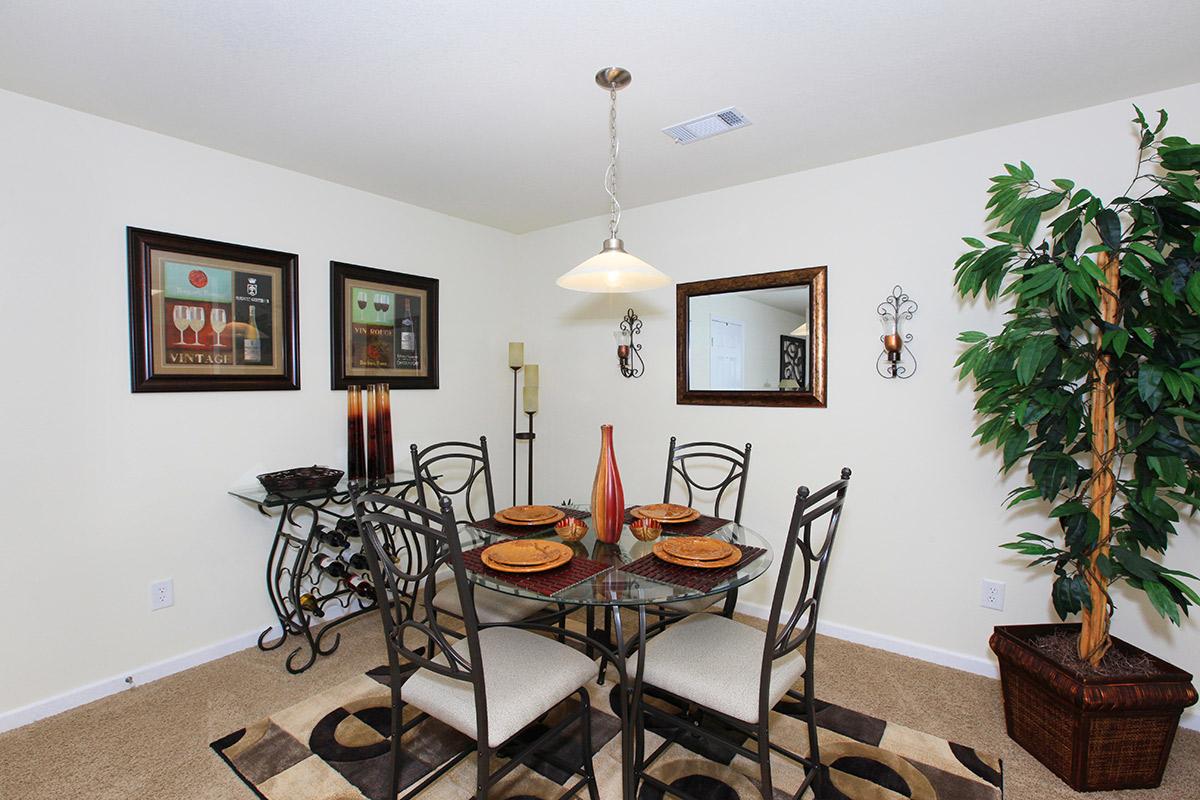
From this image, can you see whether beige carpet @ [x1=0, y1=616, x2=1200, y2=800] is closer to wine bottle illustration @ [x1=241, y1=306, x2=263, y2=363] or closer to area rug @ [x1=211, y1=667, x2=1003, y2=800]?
area rug @ [x1=211, y1=667, x2=1003, y2=800]

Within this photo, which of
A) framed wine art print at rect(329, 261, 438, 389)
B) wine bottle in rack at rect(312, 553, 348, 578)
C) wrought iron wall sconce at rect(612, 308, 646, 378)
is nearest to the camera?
wine bottle in rack at rect(312, 553, 348, 578)

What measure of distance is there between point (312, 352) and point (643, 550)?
84.9 inches

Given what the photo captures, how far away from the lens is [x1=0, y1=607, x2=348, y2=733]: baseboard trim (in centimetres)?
227

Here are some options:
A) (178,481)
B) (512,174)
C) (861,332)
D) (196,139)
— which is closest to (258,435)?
(178,481)

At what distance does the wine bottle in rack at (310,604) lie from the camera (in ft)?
9.39

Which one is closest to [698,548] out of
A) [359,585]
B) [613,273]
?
[613,273]

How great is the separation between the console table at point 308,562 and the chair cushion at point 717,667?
1573 mm

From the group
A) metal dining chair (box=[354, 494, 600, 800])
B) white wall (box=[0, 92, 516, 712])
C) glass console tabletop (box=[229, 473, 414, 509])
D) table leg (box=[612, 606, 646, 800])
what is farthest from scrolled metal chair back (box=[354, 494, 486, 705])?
white wall (box=[0, 92, 516, 712])

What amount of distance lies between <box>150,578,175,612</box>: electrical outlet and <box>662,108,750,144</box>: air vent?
3033 mm

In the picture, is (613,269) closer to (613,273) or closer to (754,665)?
(613,273)

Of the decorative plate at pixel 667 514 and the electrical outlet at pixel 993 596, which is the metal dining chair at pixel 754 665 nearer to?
the decorative plate at pixel 667 514

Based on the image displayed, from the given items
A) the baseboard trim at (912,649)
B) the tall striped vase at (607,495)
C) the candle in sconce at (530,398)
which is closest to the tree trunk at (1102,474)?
the baseboard trim at (912,649)

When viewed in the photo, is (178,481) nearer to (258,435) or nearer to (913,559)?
(258,435)

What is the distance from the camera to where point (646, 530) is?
2229 millimetres
